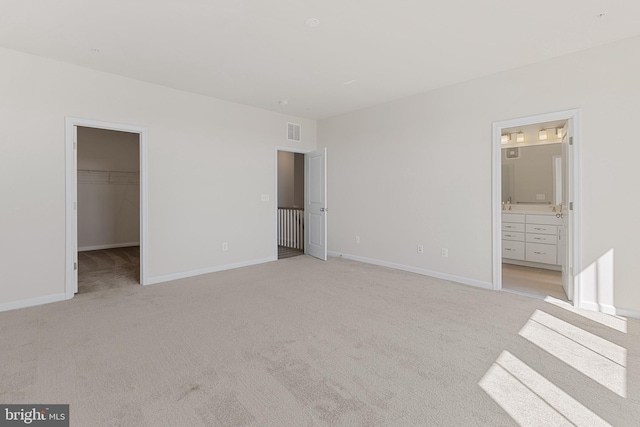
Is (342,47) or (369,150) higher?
(342,47)

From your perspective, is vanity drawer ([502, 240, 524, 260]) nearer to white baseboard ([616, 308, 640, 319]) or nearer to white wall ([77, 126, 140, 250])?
white baseboard ([616, 308, 640, 319])

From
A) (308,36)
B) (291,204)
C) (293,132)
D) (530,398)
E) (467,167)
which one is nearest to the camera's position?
(530,398)

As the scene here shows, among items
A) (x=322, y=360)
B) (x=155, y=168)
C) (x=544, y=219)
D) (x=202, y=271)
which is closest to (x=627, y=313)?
→ (x=544, y=219)

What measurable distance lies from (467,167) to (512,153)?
1807 millimetres

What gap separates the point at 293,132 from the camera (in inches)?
234

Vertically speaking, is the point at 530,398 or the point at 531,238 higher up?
the point at 531,238

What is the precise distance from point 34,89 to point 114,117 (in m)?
0.75

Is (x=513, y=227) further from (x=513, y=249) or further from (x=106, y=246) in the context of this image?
(x=106, y=246)

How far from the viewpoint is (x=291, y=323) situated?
9.48 feet

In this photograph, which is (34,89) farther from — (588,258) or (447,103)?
(588,258)

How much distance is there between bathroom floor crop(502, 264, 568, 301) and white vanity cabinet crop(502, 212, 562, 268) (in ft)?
0.65

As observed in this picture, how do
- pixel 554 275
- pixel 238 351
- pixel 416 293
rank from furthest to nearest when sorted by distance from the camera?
pixel 554 275, pixel 416 293, pixel 238 351

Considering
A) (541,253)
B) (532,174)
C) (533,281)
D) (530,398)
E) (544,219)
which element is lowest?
(530,398)

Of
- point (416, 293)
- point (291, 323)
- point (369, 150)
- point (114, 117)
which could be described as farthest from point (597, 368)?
point (114, 117)
